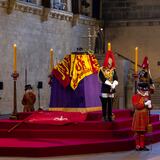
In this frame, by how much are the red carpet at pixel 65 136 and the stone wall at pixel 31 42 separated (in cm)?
970

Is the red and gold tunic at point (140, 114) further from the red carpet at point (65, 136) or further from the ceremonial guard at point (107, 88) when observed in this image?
the ceremonial guard at point (107, 88)

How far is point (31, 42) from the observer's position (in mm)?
25500

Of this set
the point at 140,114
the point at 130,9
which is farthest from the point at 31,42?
the point at 140,114

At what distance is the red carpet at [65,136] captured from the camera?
37.7ft

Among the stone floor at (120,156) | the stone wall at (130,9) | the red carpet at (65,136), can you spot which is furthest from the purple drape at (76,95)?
the stone wall at (130,9)

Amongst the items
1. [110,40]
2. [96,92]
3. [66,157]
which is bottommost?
[66,157]

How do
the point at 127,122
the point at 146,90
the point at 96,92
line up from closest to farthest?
1. the point at 146,90
2. the point at 127,122
3. the point at 96,92

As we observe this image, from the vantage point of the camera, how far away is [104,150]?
470 inches

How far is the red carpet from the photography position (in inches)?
452

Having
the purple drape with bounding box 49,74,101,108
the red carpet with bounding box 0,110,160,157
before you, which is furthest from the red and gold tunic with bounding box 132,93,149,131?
the purple drape with bounding box 49,74,101,108

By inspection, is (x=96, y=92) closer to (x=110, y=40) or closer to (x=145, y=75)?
(x=145, y=75)

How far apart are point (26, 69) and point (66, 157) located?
551 inches

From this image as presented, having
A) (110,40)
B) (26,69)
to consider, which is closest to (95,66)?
(26,69)

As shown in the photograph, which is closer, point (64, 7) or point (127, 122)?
point (127, 122)
